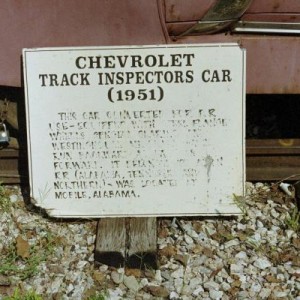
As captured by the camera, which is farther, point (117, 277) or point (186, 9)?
point (117, 277)

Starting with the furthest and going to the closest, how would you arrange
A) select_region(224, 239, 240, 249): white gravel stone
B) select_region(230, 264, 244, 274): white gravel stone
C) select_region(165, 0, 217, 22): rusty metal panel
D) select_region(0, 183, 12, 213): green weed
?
select_region(0, 183, 12, 213): green weed < select_region(224, 239, 240, 249): white gravel stone < select_region(230, 264, 244, 274): white gravel stone < select_region(165, 0, 217, 22): rusty metal panel

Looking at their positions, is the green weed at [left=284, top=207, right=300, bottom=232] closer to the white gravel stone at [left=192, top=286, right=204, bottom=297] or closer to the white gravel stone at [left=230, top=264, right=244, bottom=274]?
the white gravel stone at [left=230, top=264, right=244, bottom=274]

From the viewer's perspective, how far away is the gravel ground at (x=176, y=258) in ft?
10.6

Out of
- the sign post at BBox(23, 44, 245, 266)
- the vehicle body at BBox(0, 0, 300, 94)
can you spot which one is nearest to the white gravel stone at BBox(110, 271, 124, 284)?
the sign post at BBox(23, 44, 245, 266)

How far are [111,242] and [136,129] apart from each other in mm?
561

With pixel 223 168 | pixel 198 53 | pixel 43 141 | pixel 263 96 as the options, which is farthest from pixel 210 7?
pixel 263 96

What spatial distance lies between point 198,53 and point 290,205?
38.6 inches

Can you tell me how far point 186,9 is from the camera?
319 cm

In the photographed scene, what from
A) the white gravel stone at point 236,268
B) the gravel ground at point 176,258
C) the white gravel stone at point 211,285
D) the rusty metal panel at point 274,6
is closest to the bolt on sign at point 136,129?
the gravel ground at point 176,258

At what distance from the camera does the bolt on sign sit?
3.42 m

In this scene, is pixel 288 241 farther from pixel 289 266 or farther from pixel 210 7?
pixel 210 7

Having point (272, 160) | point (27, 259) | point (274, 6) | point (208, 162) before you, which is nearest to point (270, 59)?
point (274, 6)

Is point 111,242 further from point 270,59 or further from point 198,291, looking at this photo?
point 270,59

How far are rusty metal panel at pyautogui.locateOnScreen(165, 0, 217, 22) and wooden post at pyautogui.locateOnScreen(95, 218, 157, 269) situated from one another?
40.0 inches
